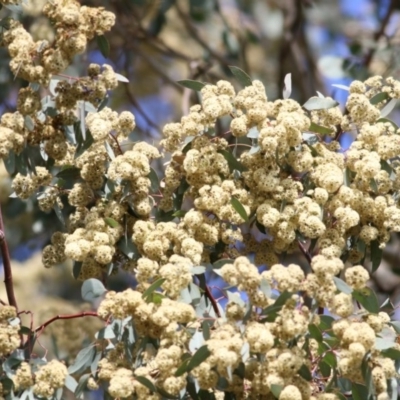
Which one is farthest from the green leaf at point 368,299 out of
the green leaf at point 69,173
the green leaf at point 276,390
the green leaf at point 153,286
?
the green leaf at point 69,173

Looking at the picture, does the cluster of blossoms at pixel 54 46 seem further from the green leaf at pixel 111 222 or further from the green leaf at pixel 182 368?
the green leaf at pixel 182 368

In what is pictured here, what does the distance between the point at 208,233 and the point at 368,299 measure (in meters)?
0.35

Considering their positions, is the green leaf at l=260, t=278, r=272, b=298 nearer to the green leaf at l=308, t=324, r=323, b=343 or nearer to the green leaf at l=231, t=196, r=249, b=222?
the green leaf at l=308, t=324, r=323, b=343

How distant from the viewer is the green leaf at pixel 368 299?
170 centimetres

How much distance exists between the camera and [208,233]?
6.15 feet

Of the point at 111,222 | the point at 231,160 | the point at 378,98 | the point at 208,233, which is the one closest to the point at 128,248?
the point at 111,222

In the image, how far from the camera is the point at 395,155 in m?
1.97

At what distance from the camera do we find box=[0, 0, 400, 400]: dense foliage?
1633 mm

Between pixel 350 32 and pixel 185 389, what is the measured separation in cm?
454

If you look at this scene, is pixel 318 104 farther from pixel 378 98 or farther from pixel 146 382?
pixel 146 382

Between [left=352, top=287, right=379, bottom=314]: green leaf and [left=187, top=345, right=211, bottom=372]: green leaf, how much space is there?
12.0 inches

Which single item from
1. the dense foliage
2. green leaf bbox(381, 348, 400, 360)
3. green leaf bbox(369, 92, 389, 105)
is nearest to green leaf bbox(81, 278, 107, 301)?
the dense foliage

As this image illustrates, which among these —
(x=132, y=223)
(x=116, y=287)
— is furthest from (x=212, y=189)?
(x=116, y=287)

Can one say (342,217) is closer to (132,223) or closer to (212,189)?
(212,189)
